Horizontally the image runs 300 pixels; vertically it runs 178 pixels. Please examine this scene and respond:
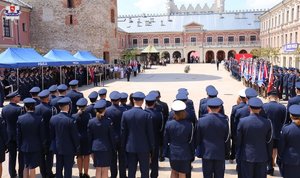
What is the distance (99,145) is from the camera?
6.52 m

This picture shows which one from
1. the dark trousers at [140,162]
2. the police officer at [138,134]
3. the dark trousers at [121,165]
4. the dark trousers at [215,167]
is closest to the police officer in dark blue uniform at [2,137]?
the dark trousers at [121,165]

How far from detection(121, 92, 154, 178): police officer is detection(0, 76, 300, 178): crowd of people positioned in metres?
0.02

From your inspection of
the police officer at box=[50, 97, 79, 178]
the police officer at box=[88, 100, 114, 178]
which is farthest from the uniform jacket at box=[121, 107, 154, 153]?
the police officer at box=[50, 97, 79, 178]

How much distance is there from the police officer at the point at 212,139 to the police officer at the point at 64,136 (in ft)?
7.91

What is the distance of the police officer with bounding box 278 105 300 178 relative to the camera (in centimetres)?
571

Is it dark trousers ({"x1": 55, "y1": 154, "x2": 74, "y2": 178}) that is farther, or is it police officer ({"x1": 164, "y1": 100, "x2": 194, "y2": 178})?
dark trousers ({"x1": 55, "y1": 154, "x2": 74, "y2": 178})

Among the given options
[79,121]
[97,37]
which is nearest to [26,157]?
[79,121]

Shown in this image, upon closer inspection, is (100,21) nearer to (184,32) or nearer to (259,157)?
(259,157)

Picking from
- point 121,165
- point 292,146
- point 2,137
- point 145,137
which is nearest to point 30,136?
point 2,137

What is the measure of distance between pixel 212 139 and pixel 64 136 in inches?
112

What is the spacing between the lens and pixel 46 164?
743cm

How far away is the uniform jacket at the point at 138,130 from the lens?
6.29 m

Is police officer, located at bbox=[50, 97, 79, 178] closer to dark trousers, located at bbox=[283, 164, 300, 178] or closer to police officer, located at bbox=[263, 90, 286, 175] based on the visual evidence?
dark trousers, located at bbox=[283, 164, 300, 178]

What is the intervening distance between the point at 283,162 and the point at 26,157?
4.97m
